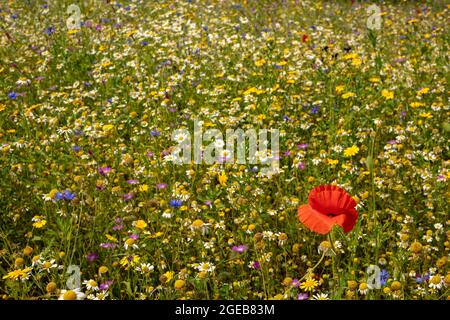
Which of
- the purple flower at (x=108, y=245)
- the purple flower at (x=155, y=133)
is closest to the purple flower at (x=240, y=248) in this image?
the purple flower at (x=108, y=245)

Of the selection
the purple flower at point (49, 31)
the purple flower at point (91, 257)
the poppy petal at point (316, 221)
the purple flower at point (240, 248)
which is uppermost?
the purple flower at point (49, 31)

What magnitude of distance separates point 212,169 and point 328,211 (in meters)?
1.52

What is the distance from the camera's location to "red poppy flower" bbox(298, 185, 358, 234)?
1.60 meters

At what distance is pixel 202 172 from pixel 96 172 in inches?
27.4

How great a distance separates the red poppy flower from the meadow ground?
96mm

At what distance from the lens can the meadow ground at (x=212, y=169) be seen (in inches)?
92.0

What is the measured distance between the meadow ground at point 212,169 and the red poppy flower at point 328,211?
10 cm

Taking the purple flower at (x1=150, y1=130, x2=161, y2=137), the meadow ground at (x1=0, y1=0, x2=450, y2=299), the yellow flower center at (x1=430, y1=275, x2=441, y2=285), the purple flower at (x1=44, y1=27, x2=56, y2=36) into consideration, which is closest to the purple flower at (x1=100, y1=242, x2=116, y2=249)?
the meadow ground at (x1=0, y1=0, x2=450, y2=299)

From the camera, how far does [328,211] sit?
166 centimetres

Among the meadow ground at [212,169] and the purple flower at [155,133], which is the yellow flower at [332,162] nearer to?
the meadow ground at [212,169]

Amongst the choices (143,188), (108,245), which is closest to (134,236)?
(108,245)

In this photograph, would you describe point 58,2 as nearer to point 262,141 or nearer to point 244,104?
point 244,104

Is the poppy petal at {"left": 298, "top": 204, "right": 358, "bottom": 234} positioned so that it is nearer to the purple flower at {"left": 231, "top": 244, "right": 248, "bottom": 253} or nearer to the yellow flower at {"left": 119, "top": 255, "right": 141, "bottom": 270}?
the purple flower at {"left": 231, "top": 244, "right": 248, "bottom": 253}
